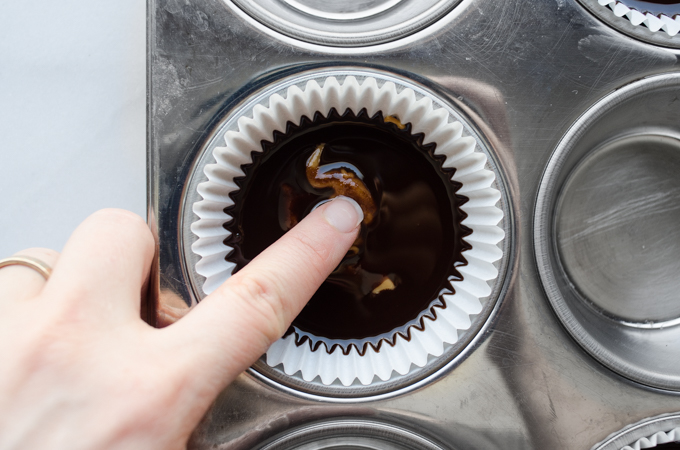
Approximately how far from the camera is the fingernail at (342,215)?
2.24 feet

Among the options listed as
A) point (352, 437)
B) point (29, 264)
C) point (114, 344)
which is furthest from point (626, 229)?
point (29, 264)

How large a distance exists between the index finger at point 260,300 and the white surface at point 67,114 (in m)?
0.41

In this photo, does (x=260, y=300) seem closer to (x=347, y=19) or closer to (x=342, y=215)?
(x=342, y=215)

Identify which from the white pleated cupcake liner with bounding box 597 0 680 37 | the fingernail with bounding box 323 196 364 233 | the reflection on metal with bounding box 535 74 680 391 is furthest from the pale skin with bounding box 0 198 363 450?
the white pleated cupcake liner with bounding box 597 0 680 37

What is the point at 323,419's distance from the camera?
68 cm

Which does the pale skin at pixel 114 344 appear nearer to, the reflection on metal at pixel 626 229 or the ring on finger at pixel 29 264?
the ring on finger at pixel 29 264

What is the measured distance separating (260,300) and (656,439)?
727mm

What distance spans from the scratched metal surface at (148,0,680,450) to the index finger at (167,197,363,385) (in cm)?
13

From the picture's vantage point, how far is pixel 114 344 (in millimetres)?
503

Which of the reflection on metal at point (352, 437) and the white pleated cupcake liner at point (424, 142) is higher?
the white pleated cupcake liner at point (424, 142)

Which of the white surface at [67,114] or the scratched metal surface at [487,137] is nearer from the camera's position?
the scratched metal surface at [487,137]

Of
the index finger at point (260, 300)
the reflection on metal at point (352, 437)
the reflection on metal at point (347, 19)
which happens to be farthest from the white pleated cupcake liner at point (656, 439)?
the reflection on metal at point (347, 19)

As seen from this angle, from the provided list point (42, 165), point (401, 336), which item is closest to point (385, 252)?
point (401, 336)

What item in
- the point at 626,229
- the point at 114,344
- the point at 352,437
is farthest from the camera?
the point at 626,229
